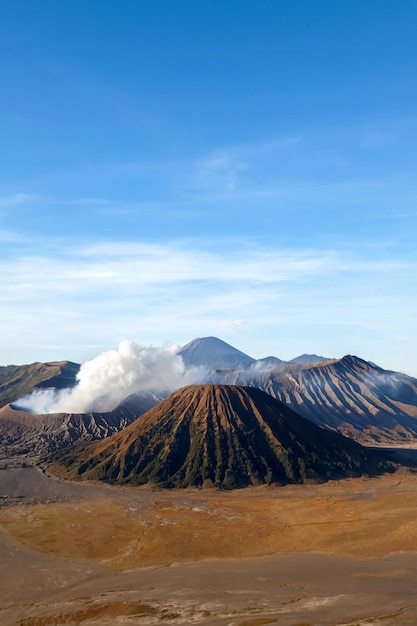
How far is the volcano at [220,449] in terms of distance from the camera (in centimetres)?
15200

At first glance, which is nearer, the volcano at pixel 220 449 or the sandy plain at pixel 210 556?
the sandy plain at pixel 210 556

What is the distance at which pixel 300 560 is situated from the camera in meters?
83.4

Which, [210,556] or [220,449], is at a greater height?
[220,449]

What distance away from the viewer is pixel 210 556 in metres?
87.9

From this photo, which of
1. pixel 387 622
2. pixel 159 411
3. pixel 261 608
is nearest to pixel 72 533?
pixel 261 608

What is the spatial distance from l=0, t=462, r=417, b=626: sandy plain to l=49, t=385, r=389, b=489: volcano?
10.6 meters

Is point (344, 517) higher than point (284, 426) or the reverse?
the reverse

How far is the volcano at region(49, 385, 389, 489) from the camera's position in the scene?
499 feet

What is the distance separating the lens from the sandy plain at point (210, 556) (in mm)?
63469

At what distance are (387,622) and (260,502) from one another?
7133 cm

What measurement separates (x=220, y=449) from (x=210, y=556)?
74276mm

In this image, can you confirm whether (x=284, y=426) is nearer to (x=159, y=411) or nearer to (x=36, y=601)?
(x=159, y=411)

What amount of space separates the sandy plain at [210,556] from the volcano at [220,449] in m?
10.6

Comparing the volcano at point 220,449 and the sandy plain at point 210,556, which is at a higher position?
the volcano at point 220,449
